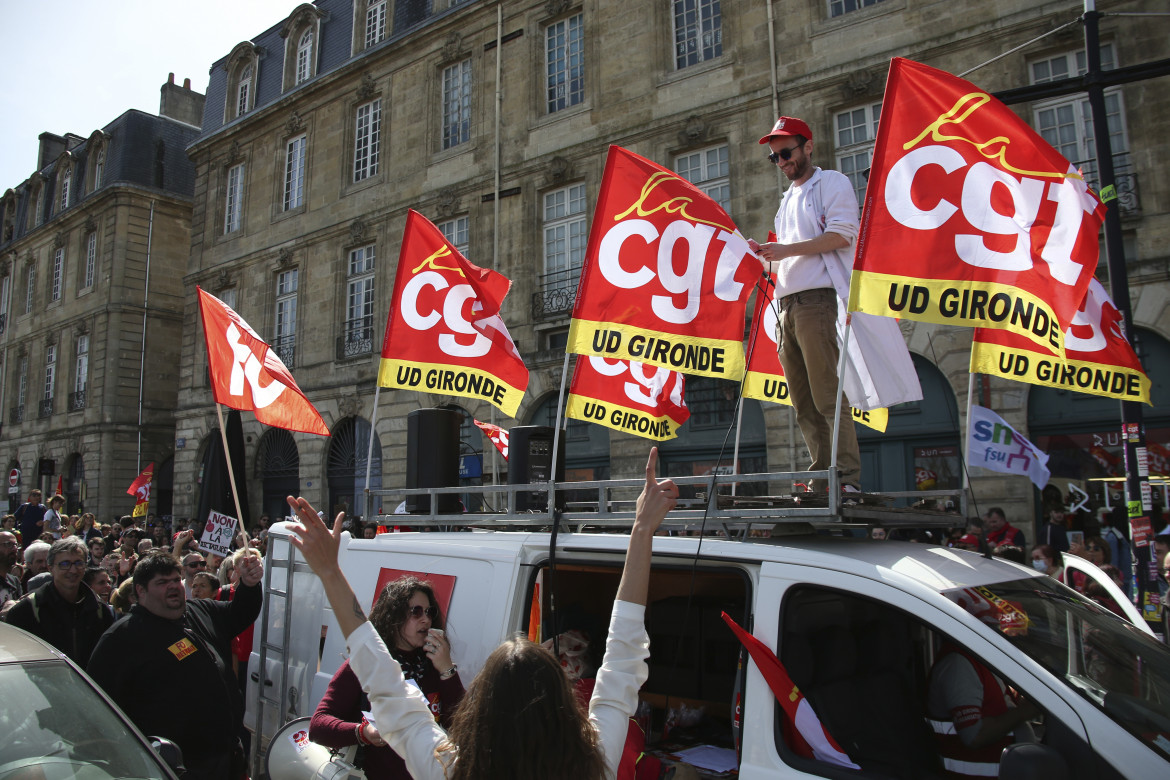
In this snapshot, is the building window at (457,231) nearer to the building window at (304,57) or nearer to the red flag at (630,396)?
the building window at (304,57)

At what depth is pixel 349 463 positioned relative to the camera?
18.9 metres

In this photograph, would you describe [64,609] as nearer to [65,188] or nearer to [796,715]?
[796,715]

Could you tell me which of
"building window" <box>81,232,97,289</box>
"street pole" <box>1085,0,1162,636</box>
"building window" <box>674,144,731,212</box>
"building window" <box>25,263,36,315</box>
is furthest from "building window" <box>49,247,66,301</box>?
"street pole" <box>1085,0,1162,636</box>

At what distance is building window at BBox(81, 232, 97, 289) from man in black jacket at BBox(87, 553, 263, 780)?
31.1 m

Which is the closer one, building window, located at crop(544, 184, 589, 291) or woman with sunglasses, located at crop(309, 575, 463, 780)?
woman with sunglasses, located at crop(309, 575, 463, 780)

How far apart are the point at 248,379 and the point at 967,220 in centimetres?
569

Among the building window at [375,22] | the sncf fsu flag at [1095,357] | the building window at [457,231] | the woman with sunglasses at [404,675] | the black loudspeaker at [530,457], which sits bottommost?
the woman with sunglasses at [404,675]

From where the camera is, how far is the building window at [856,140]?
12.8 metres

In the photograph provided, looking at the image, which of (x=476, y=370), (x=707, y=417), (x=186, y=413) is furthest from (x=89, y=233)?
(x=476, y=370)

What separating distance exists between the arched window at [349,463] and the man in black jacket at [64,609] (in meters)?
13.4

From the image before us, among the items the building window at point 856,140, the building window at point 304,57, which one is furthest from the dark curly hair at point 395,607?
the building window at point 304,57

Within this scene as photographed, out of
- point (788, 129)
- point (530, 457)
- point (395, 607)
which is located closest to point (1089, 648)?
point (395, 607)

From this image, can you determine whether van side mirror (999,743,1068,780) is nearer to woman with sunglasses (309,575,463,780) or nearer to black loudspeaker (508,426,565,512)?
woman with sunglasses (309,575,463,780)

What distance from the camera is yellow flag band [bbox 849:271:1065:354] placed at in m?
3.56
